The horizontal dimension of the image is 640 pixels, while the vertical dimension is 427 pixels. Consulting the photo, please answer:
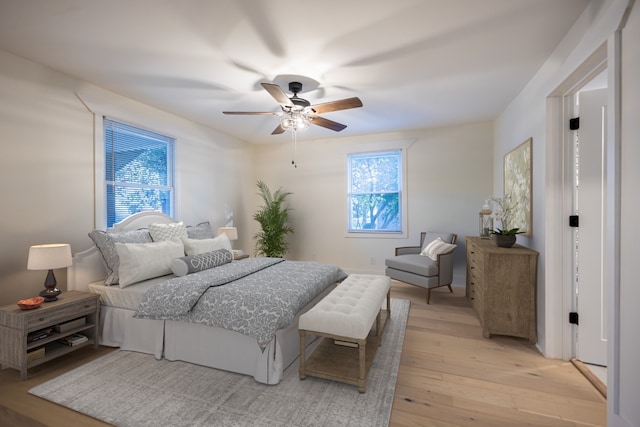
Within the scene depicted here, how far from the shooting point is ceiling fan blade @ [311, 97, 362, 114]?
2.56 m

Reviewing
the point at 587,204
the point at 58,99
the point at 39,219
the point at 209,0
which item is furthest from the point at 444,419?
the point at 58,99

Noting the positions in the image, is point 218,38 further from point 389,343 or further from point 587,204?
point 587,204

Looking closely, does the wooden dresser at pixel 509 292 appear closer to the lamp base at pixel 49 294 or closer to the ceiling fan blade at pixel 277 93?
the ceiling fan blade at pixel 277 93

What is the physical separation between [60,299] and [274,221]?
3.16m

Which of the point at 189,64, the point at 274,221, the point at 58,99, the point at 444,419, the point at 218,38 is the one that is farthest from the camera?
the point at 274,221

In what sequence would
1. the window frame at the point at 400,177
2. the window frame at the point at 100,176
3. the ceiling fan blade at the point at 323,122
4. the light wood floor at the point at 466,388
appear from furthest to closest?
1. the window frame at the point at 400,177
2. the window frame at the point at 100,176
3. the ceiling fan blade at the point at 323,122
4. the light wood floor at the point at 466,388

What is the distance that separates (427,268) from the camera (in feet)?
12.5

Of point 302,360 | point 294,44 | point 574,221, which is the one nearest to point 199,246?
point 302,360

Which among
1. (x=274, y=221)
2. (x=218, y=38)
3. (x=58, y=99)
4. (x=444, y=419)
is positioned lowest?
(x=444, y=419)

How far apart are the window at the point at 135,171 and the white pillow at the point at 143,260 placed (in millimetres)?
828

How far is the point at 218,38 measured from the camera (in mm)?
2205

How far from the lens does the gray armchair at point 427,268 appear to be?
12.6 feet

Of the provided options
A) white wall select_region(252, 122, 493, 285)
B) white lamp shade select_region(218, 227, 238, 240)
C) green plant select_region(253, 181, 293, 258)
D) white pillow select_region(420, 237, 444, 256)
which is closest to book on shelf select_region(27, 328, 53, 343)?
white lamp shade select_region(218, 227, 238, 240)

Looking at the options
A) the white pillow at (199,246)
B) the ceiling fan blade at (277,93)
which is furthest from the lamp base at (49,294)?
the ceiling fan blade at (277,93)
